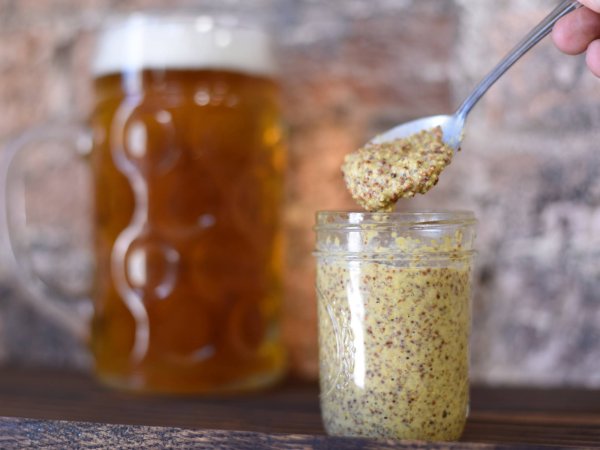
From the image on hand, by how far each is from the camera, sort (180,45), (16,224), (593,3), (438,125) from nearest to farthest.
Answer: (593,3) < (438,125) < (180,45) < (16,224)

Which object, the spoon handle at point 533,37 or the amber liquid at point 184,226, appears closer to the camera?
the spoon handle at point 533,37

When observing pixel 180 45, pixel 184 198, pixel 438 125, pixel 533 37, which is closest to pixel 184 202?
pixel 184 198

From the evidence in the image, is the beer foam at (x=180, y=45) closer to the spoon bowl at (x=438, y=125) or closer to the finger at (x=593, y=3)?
the spoon bowl at (x=438, y=125)

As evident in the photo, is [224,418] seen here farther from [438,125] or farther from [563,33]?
[563,33]

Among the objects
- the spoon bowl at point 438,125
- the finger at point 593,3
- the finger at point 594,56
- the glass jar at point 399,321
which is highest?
the finger at point 593,3

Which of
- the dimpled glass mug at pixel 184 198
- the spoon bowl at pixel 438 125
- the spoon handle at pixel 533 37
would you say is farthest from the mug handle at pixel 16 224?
the spoon handle at pixel 533 37

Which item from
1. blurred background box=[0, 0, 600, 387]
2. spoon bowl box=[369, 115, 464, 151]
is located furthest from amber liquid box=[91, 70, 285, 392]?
spoon bowl box=[369, 115, 464, 151]

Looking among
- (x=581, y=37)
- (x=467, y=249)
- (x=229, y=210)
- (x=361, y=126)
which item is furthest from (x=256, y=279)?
(x=581, y=37)
